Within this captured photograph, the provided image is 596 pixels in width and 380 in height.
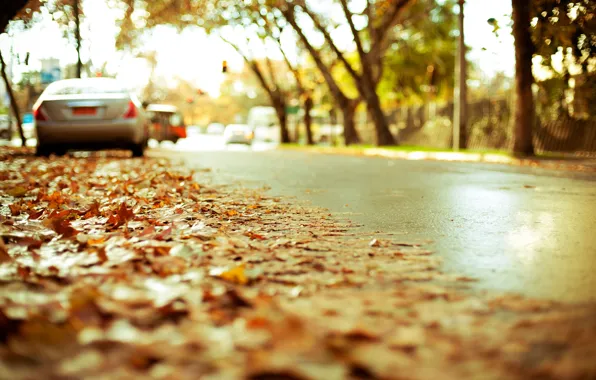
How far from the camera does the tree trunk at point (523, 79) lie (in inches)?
754

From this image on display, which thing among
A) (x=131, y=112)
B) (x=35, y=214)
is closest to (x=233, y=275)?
(x=35, y=214)

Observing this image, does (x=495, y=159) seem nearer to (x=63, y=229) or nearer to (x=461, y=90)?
(x=461, y=90)

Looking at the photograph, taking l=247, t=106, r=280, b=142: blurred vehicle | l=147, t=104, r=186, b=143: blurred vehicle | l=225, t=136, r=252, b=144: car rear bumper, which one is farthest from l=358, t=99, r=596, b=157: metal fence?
l=247, t=106, r=280, b=142: blurred vehicle

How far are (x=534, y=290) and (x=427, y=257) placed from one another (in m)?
1.03

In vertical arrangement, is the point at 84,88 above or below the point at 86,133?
above

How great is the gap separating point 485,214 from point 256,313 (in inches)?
184

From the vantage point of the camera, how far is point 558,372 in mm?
2365

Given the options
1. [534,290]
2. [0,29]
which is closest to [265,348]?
[534,290]

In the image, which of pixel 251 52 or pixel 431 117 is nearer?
pixel 431 117

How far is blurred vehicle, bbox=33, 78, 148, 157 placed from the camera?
52.3ft

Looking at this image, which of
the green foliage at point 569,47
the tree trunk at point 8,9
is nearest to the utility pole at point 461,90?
the green foliage at point 569,47

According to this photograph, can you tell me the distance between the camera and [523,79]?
19.5m

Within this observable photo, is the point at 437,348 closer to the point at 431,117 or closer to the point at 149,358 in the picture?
→ the point at 149,358

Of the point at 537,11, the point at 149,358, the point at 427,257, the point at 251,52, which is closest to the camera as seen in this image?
the point at 149,358
